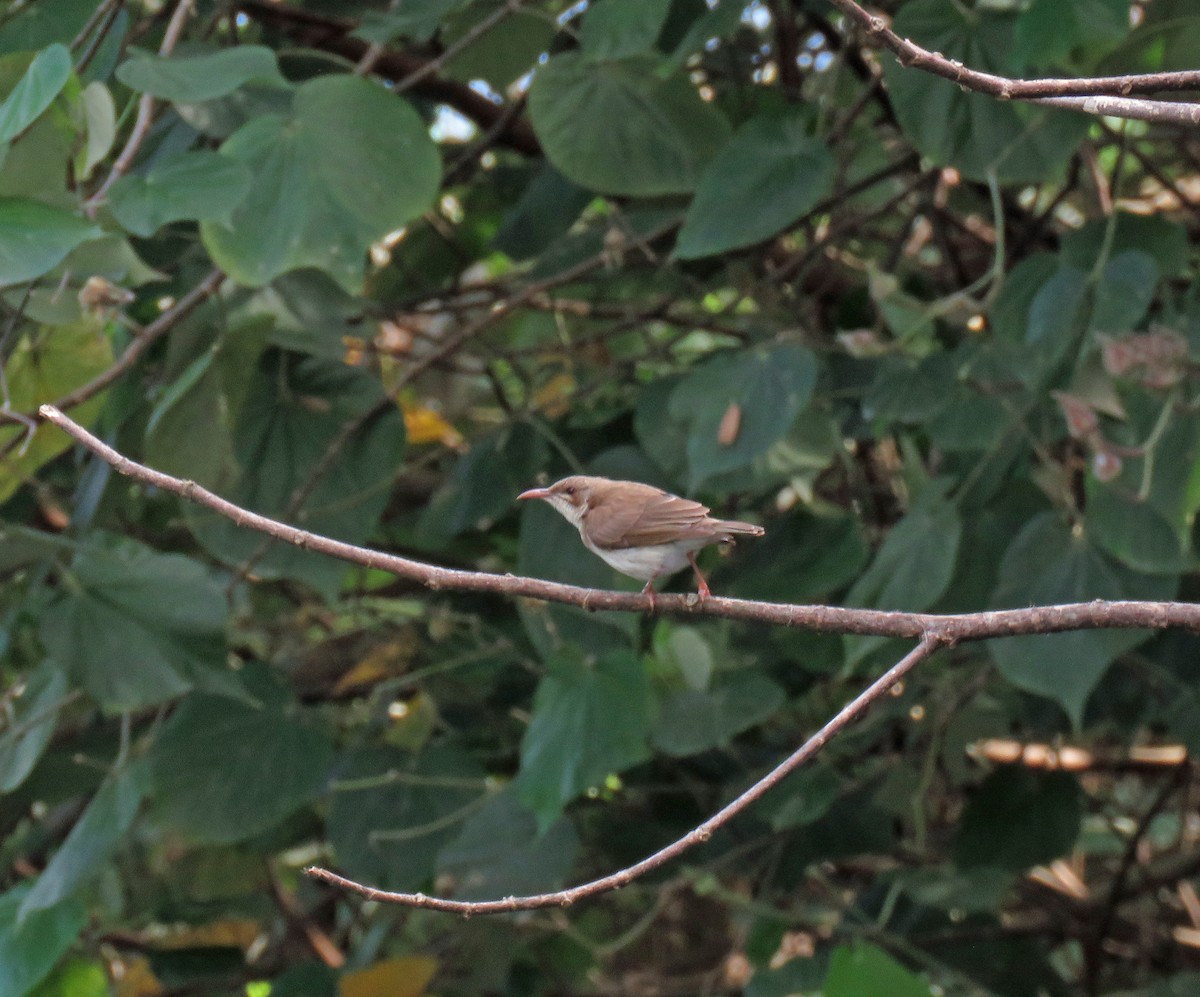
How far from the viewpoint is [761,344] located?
276 centimetres

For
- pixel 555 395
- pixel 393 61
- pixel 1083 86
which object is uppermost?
pixel 1083 86

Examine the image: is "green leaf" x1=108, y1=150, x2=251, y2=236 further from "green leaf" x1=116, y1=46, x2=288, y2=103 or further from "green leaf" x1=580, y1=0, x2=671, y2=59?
"green leaf" x1=580, y1=0, x2=671, y2=59

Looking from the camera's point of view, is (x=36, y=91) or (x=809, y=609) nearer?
(x=809, y=609)

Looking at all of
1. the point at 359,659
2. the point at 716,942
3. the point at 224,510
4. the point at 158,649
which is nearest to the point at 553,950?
the point at 716,942

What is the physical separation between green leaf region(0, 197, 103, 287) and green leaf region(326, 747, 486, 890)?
1466 mm

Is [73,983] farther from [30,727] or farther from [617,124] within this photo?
[617,124]

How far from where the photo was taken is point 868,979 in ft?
8.09

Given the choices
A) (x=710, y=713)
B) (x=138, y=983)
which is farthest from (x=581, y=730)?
(x=138, y=983)

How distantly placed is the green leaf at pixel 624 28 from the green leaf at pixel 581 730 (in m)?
1.10

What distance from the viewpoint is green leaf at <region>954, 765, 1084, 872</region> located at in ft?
11.3

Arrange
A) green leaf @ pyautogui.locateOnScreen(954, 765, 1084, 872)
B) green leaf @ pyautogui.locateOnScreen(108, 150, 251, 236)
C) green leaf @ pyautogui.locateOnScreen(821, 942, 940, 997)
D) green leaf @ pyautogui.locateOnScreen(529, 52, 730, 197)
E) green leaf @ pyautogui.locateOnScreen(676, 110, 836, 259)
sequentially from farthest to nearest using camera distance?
green leaf @ pyautogui.locateOnScreen(954, 765, 1084, 872) → green leaf @ pyautogui.locateOnScreen(529, 52, 730, 197) → green leaf @ pyautogui.locateOnScreen(676, 110, 836, 259) → green leaf @ pyautogui.locateOnScreen(821, 942, 940, 997) → green leaf @ pyautogui.locateOnScreen(108, 150, 251, 236)

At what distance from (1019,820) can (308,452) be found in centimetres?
195

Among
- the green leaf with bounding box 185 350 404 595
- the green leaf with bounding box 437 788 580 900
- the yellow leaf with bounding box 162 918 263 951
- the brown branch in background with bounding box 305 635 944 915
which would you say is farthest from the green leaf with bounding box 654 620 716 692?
the yellow leaf with bounding box 162 918 263 951

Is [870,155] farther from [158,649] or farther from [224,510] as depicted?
[224,510]
